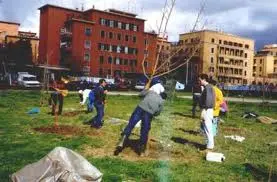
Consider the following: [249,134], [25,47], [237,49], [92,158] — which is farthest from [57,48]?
[92,158]

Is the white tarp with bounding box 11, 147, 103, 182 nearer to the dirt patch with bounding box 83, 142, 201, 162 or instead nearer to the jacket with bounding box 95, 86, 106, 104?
the dirt patch with bounding box 83, 142, 201, 162

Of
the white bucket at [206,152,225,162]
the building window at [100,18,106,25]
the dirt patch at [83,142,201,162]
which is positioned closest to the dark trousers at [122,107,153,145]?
the dirt patch at [83,142,201,162]

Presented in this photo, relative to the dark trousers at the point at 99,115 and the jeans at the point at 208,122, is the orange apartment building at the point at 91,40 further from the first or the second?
the jeans at the point at 208,122

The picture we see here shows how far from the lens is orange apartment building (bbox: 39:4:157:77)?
290 feet

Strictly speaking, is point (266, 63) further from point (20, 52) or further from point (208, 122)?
point (208, 122)

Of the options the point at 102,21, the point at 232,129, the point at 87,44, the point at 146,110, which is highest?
the point at 102,21

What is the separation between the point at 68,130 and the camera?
16.0 m

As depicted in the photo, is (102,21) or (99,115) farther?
(102,21)

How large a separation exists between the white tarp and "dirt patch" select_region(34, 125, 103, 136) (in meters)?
7.73

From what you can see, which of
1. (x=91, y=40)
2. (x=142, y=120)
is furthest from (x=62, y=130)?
(x=91, y=40)

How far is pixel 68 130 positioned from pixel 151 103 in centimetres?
547

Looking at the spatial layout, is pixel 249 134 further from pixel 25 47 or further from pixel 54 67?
pixel 25 47

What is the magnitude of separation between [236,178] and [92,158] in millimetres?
3468

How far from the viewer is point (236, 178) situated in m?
10.1
